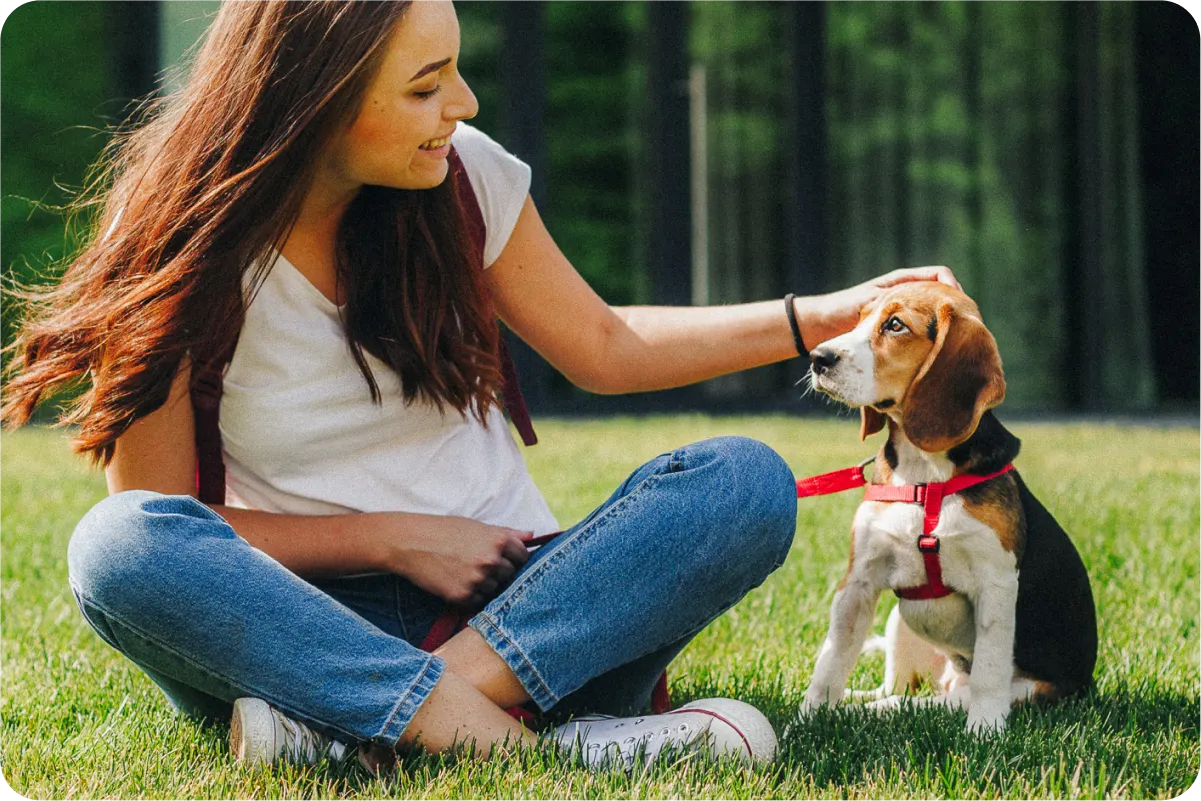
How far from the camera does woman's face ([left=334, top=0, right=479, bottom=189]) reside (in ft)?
7.98

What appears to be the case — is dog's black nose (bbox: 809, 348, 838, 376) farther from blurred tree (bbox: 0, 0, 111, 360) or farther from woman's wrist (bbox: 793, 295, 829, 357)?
blurred tree (bbox: 0, 0, 111, 360)

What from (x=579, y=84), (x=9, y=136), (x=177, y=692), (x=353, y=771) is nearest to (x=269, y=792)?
(x=353, y=771)

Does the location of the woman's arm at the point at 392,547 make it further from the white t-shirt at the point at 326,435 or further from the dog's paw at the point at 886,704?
the dog's paw at the point at 886,704

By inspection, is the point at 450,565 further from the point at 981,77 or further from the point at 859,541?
the point at 981,77

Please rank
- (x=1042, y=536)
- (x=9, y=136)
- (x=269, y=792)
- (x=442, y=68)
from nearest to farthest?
(x=269, y=792) → (x=442, y=68) → (x=1042, y=536) → (x=9, y=136)

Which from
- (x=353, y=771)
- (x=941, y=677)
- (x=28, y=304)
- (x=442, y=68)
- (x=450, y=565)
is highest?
(x=442, y=68)

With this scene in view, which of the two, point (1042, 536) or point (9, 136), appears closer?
point (1042, 536)

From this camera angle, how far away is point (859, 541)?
110 inches

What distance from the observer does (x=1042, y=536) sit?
2781 mm

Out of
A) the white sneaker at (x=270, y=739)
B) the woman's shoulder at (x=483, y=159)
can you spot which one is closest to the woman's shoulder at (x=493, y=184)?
the woman's shoulder at (x=483, y=159)

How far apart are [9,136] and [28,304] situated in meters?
11.3

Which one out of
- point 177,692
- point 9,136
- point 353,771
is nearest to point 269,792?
point 353,771

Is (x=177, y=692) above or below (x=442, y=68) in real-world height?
below

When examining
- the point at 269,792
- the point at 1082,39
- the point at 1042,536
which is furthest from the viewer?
the point at 1082,39
